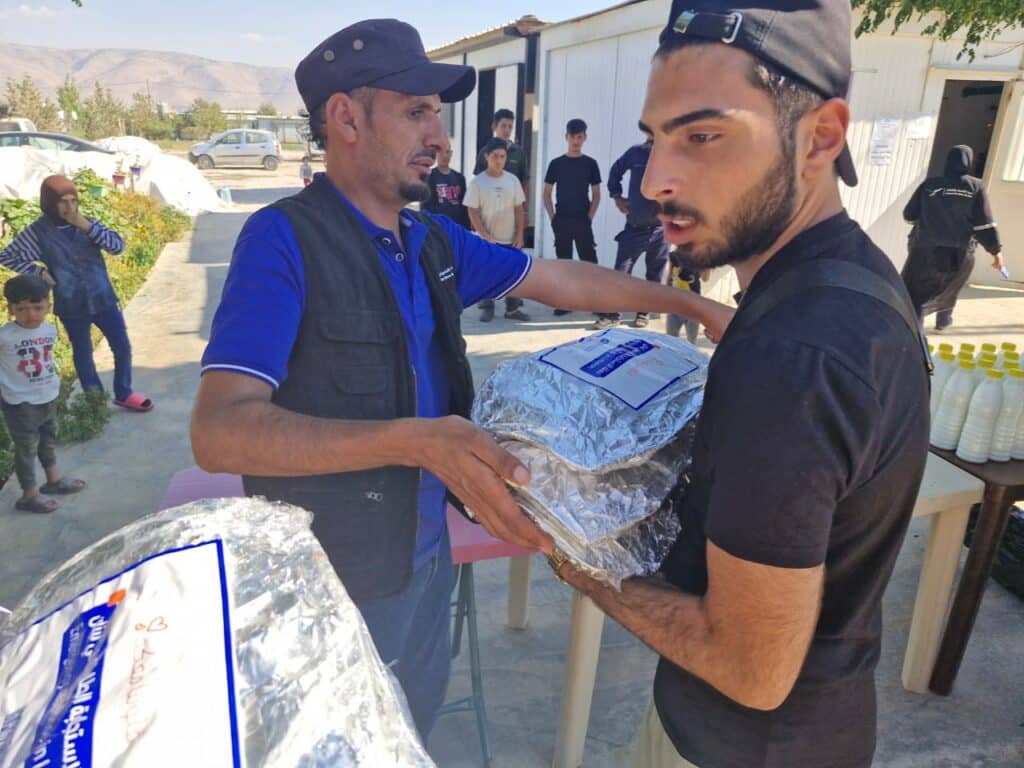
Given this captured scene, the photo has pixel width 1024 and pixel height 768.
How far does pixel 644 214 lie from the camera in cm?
707

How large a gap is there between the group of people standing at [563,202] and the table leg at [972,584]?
4.14 m

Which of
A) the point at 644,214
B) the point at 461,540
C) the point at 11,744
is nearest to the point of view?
the point at 11,744

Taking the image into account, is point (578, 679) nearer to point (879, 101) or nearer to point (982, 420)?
point (982, 420)

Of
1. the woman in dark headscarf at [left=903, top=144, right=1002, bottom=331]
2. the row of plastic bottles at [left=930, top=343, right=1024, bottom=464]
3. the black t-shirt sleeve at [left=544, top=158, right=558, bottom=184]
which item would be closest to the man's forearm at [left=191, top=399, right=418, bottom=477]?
the row of plastic bottles at [left=930, top=343, right=1024, bottom=464]

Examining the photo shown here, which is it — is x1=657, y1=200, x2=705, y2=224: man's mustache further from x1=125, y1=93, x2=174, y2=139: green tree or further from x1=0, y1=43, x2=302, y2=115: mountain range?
x1=0, y1=43, x2=302, y2=115: mountain range

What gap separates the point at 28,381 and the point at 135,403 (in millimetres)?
1763

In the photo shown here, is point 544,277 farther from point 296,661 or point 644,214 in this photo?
point 644,214

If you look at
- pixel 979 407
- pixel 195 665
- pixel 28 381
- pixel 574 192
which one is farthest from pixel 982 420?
pixel 574 192

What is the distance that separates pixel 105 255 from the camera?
10352mm

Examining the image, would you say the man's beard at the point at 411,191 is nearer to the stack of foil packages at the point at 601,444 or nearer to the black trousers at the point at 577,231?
the stack of foil packages at the point at 601,444

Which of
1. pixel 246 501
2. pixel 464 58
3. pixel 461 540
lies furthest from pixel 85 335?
pixel 464 58

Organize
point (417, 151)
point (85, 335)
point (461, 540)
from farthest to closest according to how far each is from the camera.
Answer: point (85, 335), point (461, 540), point (417, 151)

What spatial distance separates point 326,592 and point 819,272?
2.57 feet

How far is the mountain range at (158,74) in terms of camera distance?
6240 inches
